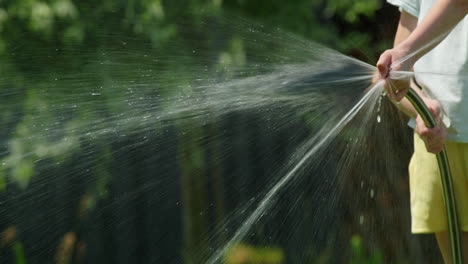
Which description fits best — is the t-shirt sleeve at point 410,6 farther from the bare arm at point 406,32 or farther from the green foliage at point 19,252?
the green foliage at point 19,252

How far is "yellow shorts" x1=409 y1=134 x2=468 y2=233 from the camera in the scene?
2152mm

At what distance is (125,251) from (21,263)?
2.47 ft

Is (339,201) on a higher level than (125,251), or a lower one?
higher

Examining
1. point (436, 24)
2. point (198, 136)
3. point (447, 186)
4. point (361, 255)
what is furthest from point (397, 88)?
point (361, 255)

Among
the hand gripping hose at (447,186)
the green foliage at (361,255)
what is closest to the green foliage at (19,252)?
the green foliage at (361,255)

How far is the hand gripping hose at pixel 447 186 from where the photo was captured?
198 cm

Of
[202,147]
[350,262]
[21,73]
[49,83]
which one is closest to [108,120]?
[49,83]

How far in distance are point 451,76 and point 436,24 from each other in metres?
0.22

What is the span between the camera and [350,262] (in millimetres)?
4301

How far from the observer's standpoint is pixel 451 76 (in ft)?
6.78

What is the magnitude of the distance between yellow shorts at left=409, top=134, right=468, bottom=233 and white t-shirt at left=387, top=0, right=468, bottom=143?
0.08 meters

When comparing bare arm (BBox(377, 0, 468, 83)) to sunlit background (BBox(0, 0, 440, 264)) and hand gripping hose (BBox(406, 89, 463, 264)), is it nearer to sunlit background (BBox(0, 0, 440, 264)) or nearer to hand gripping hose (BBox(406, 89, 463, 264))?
hand gripping hose (BBox(406, 89, 463, 264))

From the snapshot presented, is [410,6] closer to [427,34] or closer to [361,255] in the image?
[427,34]

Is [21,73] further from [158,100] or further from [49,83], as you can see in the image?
[158,100]
